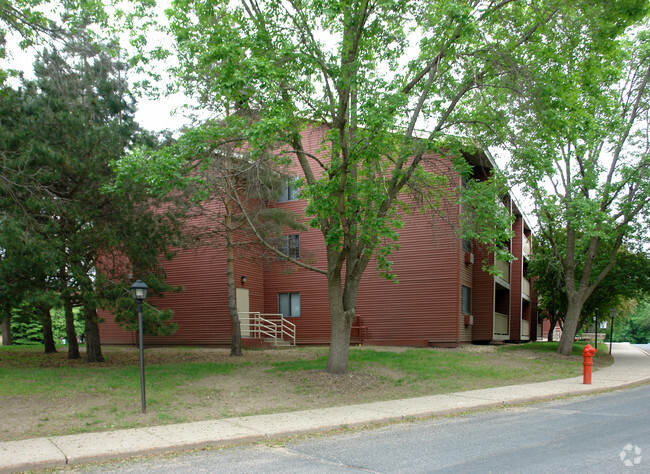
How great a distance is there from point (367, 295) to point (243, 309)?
5.48 metres

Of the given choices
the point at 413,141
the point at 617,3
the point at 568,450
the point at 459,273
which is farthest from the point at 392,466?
the point at 459,273

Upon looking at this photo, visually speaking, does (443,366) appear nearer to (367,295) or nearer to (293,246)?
(367,295)

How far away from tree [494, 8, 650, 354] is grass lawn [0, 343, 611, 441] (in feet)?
16.8

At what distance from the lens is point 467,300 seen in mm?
24484

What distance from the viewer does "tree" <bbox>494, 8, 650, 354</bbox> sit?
11945 millimetres

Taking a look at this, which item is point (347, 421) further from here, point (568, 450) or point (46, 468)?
point (46, 468)

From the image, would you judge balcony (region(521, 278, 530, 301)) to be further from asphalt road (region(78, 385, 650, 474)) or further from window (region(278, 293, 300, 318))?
asphalt road (region(78, 385, 650, 474))

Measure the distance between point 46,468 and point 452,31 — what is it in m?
10.7

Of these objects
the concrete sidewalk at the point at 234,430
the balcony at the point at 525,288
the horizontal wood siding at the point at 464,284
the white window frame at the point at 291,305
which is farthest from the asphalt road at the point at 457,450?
the balcony at the point at 525,288

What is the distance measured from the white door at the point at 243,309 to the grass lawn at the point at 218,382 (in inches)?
147

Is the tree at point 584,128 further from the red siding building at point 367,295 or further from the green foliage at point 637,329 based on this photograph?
the green foliage at point 637,329

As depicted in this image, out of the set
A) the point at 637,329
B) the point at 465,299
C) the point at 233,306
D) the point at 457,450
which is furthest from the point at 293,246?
the point at 637,329

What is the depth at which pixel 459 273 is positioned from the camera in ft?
70.5

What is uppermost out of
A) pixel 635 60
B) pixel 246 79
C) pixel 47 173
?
pixel 635 60
